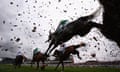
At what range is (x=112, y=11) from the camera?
21.3 ft

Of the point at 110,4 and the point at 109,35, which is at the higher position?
the point at 110,4

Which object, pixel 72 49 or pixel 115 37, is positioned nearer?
pixel 115 37

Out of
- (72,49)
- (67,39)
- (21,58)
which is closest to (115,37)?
(67,39)

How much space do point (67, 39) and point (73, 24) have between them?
0.53m

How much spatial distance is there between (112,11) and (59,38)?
6.24 ft

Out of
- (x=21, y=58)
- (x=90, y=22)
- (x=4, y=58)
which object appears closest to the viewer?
(x=90, y=22)

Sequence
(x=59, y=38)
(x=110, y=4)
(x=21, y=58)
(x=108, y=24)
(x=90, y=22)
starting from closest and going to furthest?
1. (x=110, y=4)
2. (x=108, y=24)
3. (x=90, y=22)
4. (x=59, y=38)
5. (x=21, y=58)

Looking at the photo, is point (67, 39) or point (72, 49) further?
point (72, 49)

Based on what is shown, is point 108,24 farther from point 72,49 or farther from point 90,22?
point 72,49

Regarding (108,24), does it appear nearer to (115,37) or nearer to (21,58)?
(115,37)

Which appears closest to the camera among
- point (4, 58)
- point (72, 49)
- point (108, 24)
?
point (108, 24)

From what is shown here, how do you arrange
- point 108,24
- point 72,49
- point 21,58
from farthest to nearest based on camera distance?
point 21,58 → point 72,49 → point 108,24

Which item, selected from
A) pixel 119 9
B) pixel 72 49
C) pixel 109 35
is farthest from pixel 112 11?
pixel 72 49

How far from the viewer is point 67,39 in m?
7.44
